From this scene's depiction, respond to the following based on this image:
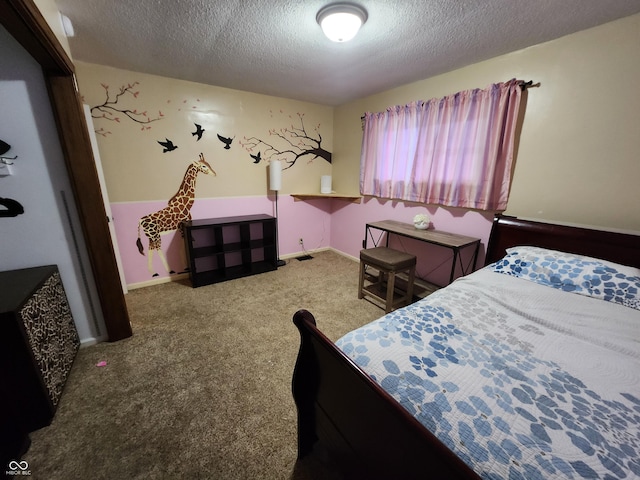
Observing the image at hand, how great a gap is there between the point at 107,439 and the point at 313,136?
3.71m

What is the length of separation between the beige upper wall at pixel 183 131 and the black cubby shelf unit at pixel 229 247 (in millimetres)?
447

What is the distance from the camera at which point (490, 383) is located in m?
0.87

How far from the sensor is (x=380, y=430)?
75 cm

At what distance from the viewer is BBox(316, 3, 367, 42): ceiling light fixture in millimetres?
1482

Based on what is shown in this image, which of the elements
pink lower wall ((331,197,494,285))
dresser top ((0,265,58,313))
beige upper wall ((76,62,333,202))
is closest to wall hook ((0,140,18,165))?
Result: dresser top ((0,265,58,313))

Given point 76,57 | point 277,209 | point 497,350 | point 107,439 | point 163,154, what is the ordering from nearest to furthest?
1. point 497,350
2. point 107,439
3. point 76,57
4. point 163,154
5. point 277,209

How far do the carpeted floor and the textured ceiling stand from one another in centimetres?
228

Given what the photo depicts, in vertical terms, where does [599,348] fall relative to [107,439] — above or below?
above

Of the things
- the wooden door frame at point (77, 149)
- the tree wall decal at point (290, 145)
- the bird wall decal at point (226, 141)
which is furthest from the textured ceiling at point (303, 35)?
the tree wall decal at point (290, 145)

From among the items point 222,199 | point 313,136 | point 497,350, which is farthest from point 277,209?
point 497,350

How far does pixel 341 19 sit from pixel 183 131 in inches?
83.8

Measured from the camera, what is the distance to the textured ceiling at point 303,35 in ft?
4.89

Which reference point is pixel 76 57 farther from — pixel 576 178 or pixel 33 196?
pixel 576 178

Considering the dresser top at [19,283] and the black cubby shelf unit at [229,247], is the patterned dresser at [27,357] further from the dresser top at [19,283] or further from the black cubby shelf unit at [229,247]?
the black cubby shelf unit at [229,247]
